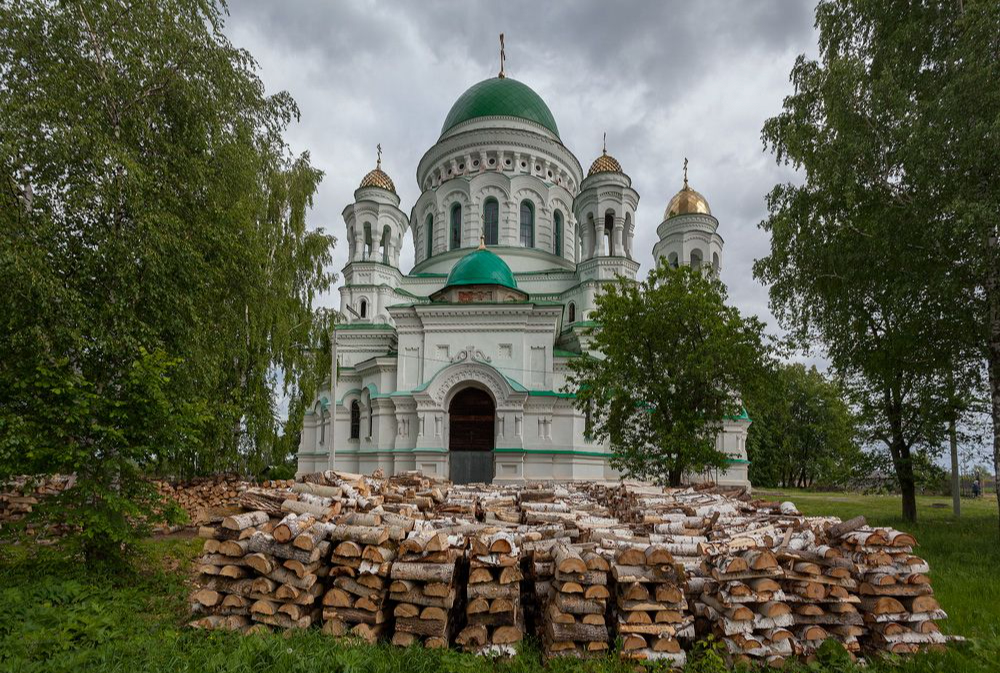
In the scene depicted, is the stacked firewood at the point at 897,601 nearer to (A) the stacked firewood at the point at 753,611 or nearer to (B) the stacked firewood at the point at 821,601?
(B) the stacked firewood at the point at 821,601

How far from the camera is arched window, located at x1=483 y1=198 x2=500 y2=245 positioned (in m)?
30.1

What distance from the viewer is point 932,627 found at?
16.1ft

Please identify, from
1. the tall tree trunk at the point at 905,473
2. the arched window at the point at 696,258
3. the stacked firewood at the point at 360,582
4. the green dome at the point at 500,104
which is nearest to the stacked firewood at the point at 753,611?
the stacked firewood at the point at 360,582

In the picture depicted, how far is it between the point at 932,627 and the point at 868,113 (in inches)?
401

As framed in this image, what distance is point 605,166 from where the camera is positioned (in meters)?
27.8

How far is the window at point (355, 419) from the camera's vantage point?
79.9 ft

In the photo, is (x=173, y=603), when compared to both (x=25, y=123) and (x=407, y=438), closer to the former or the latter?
(x=25, y=123)

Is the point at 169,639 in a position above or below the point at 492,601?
below

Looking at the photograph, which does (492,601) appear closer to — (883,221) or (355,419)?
(883,221)

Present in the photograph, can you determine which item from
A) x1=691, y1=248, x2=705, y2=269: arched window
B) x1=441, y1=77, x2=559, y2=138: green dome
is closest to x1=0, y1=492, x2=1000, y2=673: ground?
x1=691, y1=248, x2=705, y2=269: arched window

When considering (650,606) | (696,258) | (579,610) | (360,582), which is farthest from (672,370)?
(696,258)

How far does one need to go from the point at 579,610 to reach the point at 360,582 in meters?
1.98

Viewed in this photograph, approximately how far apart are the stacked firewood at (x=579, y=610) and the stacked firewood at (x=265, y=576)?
2.21 metres

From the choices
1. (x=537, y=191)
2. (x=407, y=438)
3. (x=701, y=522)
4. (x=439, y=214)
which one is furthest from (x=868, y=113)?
(x=439, y=214)
